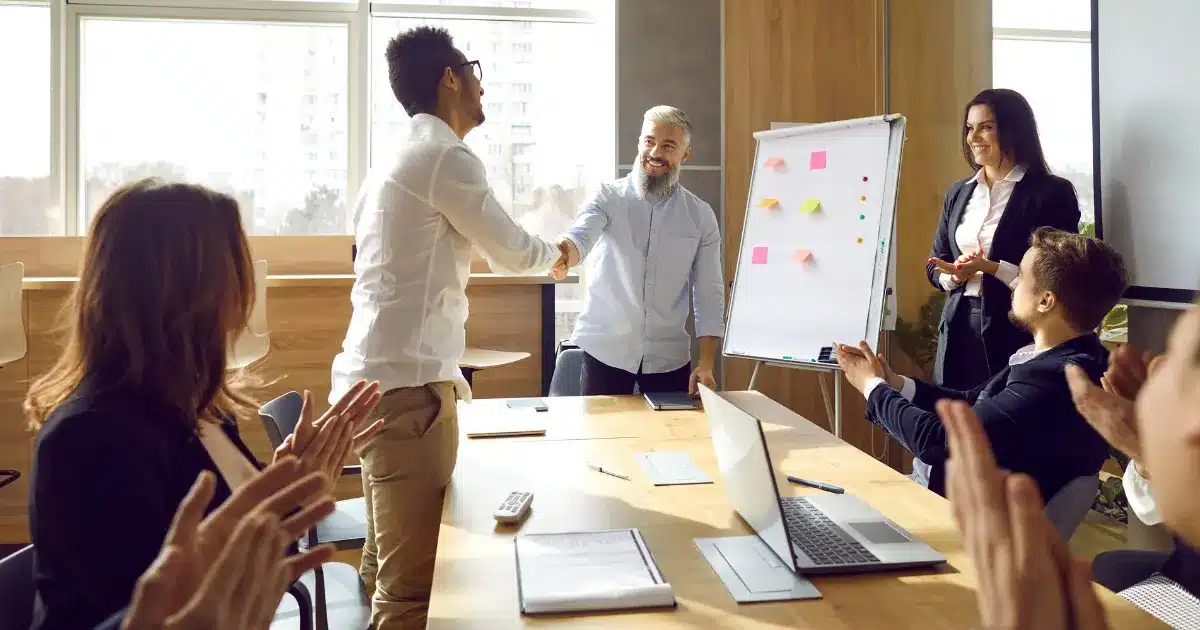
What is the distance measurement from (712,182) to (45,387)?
12.0 feet

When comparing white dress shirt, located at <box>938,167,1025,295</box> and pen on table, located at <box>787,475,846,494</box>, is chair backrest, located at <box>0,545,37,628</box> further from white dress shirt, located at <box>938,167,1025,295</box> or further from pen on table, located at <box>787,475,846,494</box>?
white dress shirt, located at <box>938,167,1025,295</box>

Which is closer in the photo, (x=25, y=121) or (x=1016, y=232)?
(x=1016, y=232)

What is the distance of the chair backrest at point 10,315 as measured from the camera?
3305 mm

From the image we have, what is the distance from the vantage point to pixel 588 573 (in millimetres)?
1205

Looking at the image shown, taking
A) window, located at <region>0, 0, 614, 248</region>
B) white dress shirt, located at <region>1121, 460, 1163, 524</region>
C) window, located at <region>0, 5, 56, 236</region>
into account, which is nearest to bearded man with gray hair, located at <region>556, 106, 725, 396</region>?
white dress shirt, located at <region>1121, 460, 1163, 524</region>

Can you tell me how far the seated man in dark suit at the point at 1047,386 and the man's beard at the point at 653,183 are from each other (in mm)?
1278

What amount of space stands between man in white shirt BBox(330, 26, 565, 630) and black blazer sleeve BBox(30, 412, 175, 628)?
2.50 ft

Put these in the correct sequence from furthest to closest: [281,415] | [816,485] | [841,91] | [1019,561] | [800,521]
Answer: [841,91]
[281,415]
[816,485]
[800,521]
[1019,561]

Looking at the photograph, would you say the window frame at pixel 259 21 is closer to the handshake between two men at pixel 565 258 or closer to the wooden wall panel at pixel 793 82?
the wooden wall panel at pixel 793 82

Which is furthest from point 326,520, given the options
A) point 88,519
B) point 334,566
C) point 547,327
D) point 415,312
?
point 547,327

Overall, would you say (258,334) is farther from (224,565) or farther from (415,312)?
(224,565)

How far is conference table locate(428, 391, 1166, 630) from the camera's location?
1.09 meters

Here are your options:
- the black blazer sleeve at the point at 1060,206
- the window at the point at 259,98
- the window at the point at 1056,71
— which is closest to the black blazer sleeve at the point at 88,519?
the black blazer sleeve at the point at 1060,206

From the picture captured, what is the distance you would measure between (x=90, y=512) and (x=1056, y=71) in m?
3.64
